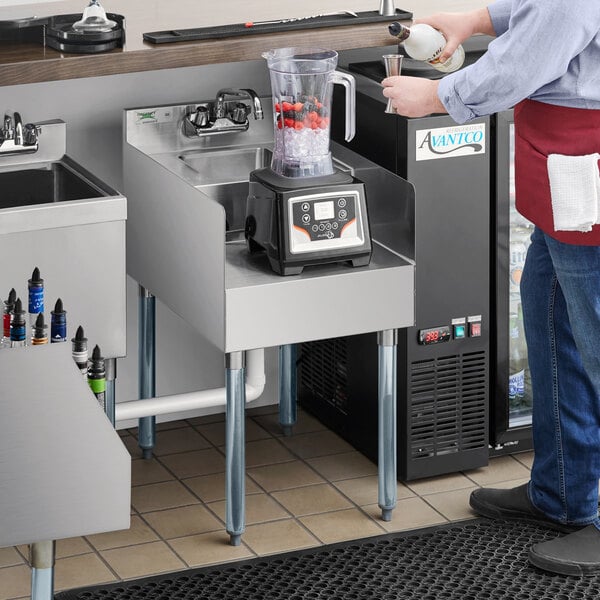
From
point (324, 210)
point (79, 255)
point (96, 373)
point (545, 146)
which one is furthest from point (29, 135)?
point (545, 146)

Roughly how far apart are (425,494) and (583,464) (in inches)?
21.4

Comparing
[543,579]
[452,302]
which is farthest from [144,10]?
[543,579]

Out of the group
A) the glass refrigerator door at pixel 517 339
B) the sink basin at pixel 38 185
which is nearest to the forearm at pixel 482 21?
the glass refrigerator door at pixel 517 339

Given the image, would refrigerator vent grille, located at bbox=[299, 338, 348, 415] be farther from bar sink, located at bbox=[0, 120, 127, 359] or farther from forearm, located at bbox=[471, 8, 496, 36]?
forearm, located at bbox=[471, 8, 496, 36]

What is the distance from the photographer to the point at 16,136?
3.79 meters

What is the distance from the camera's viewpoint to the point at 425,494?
4.14 m

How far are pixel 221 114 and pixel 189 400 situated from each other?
85 cm

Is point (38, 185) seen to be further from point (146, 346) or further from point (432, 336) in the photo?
point (432, 336)

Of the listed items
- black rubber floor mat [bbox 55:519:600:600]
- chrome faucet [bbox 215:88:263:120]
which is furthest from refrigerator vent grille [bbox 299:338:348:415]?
chrome faucet [bbox 215:88:263:120]

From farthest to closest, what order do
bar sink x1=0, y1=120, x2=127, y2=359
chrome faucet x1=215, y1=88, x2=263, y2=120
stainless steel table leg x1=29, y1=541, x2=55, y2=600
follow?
chrome faucet x1=215, y1=88, x2=263, y2=120, bar sink x1=0, y1=120, x2=127, y2=359, stainless steel table leg x1=29, y1=541, x2=55, y2=600

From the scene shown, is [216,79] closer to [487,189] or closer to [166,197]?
[166,197]

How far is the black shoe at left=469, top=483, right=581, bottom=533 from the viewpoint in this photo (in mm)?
3910

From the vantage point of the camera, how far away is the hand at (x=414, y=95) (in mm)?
3328

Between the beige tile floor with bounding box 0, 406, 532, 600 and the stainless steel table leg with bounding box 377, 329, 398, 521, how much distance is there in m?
0.09
